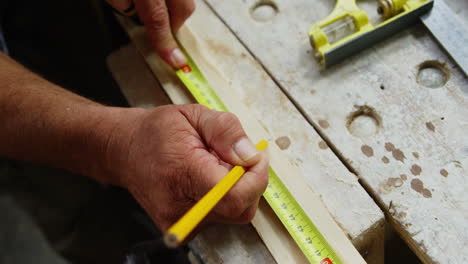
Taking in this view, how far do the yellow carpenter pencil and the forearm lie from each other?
342mm

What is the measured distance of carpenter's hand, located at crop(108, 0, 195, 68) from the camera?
1045 mm

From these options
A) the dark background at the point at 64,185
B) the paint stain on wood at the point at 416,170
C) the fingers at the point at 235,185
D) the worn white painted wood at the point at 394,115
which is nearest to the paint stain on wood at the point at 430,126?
the worn white painted wood at the point at 394,115

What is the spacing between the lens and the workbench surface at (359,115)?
2.85 feet

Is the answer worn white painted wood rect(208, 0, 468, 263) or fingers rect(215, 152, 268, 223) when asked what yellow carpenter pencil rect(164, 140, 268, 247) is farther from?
worn white painted wood rect(208, 0, 468, 263)

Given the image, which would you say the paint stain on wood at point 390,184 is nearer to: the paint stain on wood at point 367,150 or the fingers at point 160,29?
the paint stain on wood at point 367,150

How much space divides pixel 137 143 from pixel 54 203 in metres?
0.87

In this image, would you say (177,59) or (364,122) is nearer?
(364,122)

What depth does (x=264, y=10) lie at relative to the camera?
119 centimetres

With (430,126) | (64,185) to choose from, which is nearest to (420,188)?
(430,126)

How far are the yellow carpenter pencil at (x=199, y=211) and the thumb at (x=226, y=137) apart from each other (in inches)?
1.1

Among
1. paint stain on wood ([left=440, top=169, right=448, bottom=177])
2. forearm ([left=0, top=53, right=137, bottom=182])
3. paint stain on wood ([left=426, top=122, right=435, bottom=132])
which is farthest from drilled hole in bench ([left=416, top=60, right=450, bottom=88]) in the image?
forearm ([left=0, top=53, right=137, bottom=182])

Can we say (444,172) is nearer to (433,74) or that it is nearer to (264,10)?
(433,74)

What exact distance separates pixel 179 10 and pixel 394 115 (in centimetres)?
62

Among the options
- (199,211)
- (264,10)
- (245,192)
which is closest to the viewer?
(199,211)
